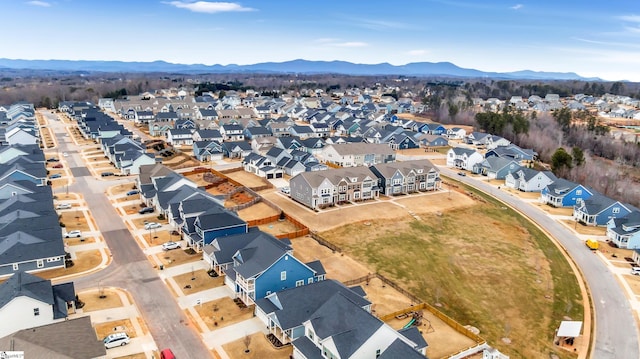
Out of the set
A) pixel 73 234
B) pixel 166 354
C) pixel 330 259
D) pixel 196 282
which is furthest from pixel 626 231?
pixel 73 234

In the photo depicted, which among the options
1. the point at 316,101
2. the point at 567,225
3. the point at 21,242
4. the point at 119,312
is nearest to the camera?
the point at 119,312

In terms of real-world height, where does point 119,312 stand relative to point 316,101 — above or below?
A: below

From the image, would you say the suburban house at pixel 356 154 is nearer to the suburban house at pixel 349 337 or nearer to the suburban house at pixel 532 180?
the suburban house at pixel 532 180

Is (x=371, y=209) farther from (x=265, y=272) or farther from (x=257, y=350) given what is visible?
(x=257, y=350)

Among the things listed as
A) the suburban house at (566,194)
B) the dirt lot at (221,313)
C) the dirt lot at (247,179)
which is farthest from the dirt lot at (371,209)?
the dirt lot at (221,313)

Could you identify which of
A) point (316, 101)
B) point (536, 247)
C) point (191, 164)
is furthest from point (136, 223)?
point (316, 101)

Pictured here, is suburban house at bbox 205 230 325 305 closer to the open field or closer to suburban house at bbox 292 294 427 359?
suburban house at bbox 292 294 427 359

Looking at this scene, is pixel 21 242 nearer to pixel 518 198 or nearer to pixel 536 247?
pixel 536 247
